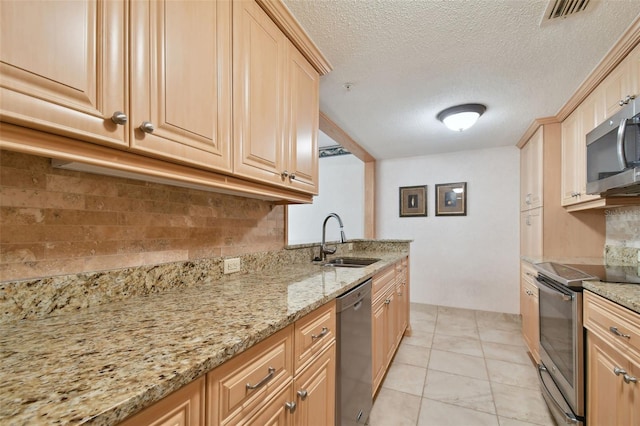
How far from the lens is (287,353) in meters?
0.93

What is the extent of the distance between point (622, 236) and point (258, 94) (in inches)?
127

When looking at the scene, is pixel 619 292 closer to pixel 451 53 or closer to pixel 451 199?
pixel 451 53

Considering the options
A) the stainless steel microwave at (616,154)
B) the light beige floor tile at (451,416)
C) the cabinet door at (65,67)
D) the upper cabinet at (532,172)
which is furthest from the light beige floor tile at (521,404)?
the cabinet door at (65,67)

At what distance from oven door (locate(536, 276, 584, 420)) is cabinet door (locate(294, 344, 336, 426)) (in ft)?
4.42

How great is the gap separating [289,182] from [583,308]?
1754 millimetres

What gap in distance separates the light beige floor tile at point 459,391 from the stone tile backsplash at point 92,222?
1.86m

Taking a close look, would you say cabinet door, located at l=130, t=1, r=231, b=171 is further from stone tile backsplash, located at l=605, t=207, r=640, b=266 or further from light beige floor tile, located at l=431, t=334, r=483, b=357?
stone tile backsplash, located at l=605, t=207, r=640, b=266

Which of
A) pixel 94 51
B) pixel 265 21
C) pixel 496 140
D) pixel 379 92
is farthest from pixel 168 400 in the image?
pixel 496 140

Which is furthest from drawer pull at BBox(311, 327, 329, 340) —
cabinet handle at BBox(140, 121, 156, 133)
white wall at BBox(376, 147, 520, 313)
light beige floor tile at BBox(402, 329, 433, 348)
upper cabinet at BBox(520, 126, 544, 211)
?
white wall at BBox(376, 147, 520, 313)

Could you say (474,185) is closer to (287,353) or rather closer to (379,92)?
(379,92)

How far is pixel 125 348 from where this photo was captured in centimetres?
64

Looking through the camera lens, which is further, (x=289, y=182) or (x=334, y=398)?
(x=289, y=182)

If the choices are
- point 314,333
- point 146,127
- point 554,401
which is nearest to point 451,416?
point 554,401

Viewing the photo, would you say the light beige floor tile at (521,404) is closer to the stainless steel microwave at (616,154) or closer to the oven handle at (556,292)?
the oven handle at (556,292)
